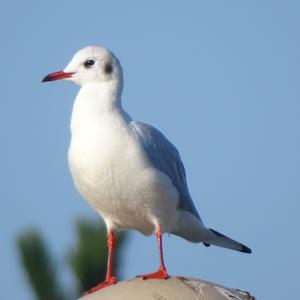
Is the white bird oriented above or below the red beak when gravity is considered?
below

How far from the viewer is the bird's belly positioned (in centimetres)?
891

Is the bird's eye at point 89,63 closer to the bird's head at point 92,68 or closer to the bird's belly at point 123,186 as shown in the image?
the bird's head at point 92,68

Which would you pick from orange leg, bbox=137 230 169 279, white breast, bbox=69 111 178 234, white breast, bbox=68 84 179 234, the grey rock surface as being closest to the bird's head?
white breast, bbox=68 84 179 234

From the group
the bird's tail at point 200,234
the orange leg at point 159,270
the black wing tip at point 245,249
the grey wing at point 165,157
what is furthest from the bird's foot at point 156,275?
the black wing tip at point 245,249

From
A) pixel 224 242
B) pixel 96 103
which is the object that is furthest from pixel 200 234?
pixel 96 103

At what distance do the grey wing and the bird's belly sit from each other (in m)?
0.14

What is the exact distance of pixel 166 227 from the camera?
966cm

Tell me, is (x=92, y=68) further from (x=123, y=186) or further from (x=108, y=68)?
(x=123, y=186)


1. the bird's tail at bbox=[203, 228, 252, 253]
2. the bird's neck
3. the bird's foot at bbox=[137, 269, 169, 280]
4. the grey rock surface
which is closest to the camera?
the grey rock surface

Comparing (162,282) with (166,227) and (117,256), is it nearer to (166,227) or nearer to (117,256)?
(166,227)

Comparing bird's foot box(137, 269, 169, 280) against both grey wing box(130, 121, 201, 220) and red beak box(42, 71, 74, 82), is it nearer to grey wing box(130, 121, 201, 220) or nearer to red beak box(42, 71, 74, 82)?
grey wing box(130, 121, 201, 220)

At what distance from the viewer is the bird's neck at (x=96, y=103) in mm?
9226

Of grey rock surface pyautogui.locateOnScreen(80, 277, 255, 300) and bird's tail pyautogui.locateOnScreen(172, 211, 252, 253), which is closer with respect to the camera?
grey rock surface pyautogui.locateOnScreen(80, 277, 255, 300)

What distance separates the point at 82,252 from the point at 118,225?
6.41m
